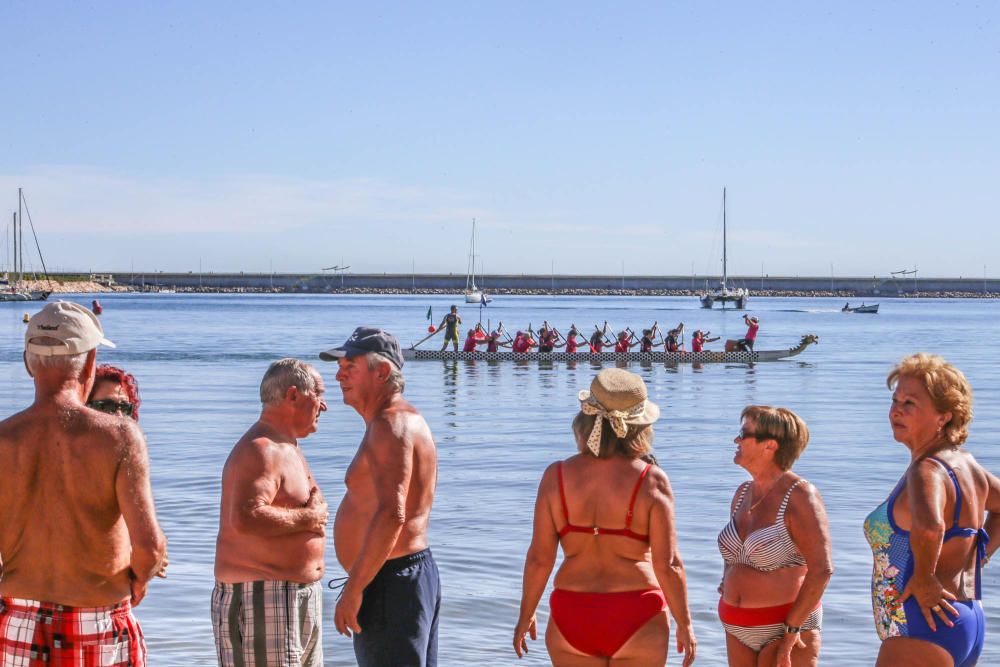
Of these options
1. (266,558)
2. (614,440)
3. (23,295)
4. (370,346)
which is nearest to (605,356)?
(370,346)

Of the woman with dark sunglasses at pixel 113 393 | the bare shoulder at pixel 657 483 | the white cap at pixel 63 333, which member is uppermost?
the white cap at pixel 63 333

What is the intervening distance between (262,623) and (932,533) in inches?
104

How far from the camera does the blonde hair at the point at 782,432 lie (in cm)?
507

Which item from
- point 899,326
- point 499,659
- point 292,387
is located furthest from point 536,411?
point 899,326

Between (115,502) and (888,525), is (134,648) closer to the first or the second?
(115,502)

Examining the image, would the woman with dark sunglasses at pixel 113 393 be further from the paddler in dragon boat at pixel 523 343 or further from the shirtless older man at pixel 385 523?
the paddler in dragon boat at pixel 523 343

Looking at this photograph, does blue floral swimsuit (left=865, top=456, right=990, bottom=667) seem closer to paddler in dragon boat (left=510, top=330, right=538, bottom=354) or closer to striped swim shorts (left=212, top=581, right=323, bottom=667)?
striped swim shorts (left=212, top=581, right=323, bottom=667)

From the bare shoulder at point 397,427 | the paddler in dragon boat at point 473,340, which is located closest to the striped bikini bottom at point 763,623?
the bare shoulder at point 397,427

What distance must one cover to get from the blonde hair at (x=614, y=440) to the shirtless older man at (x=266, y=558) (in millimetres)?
1149

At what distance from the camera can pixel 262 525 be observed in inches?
192

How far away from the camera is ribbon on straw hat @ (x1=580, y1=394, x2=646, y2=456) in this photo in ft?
15.3

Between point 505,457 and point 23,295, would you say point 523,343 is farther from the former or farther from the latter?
point 23,295

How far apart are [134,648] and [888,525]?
283 centimetres

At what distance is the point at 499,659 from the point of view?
8273 millimetres
